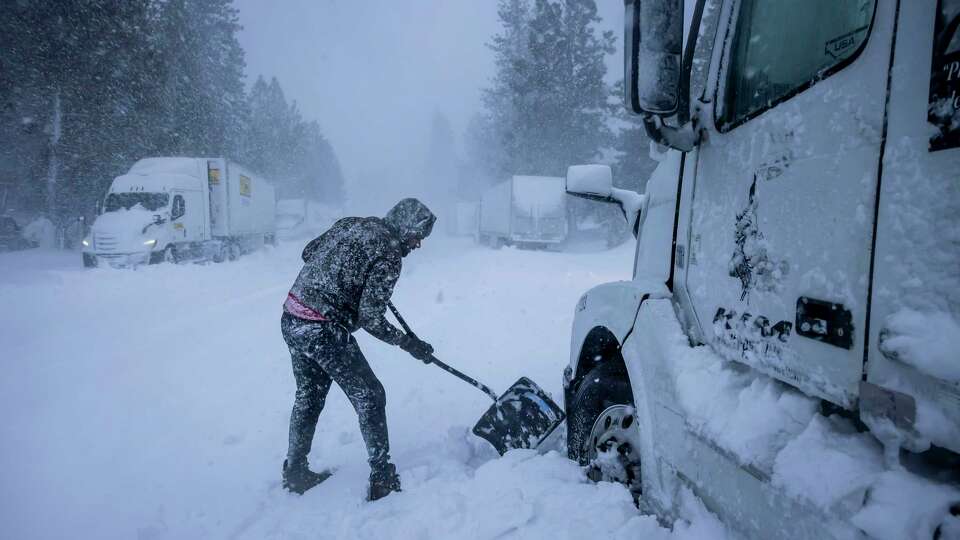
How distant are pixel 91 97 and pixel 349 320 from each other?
23117 millimetres

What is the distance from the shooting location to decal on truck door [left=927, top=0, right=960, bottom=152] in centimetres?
100

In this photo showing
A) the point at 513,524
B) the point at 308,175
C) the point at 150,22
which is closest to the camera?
the point at 513,524

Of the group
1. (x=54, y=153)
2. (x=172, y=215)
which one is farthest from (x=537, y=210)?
(x=54, y=153)

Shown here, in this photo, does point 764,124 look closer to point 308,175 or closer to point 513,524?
point 513,524

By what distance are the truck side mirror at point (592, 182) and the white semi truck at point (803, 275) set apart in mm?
578

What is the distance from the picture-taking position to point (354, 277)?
303 centimetres

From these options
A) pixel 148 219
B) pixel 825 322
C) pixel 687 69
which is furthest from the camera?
pixel 148 219

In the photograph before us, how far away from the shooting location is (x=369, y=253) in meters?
3.03

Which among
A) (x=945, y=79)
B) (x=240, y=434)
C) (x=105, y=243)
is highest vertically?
(x=945, y=79)

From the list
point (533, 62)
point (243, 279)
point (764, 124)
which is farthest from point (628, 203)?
point (533, 62)

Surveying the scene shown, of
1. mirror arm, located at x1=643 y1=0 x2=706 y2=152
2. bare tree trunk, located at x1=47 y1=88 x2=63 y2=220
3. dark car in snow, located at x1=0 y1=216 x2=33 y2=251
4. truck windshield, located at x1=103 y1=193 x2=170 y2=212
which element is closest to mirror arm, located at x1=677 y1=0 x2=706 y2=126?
mirror arm, located at x1=643 y1=0 x2=706 y2=152

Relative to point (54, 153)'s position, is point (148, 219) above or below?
below

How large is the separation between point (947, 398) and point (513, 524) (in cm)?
182

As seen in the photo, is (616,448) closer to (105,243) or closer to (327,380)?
(327,380)
